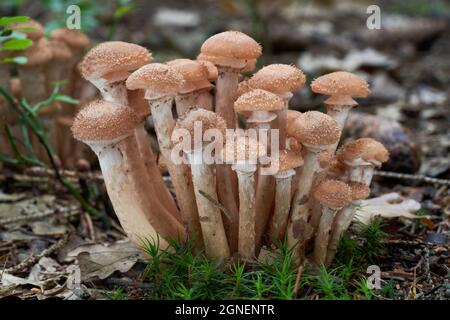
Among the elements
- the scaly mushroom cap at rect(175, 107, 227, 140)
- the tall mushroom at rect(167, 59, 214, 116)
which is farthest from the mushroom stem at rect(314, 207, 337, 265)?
the tall mushroom at rect(167, 59, 214, 116)

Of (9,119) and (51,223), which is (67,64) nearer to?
(9,119)

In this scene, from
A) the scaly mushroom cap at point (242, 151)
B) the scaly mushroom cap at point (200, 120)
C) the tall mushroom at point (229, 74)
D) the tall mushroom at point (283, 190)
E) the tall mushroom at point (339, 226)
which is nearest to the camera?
the scaly mushroom cap at point (242, 151)

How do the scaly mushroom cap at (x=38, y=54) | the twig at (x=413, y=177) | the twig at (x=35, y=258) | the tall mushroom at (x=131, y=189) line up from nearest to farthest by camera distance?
1. the tall mushroom at (x=131, y=189)
2. the twig at (x=35, y=258)
3. the twig at (x=413, y=177)
4. the scaly mushroom cap at (x=38, y=54)

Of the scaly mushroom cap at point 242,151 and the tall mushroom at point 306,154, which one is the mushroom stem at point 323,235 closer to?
the tall mushroom at point 306,154

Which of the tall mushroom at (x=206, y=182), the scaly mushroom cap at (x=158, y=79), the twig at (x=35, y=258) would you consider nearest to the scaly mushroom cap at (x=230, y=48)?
the scaly mushroom cap at (x=158, y=79)

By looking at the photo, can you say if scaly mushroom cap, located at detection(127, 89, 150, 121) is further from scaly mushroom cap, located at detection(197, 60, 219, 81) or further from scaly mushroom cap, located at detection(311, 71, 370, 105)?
scaly mushroom cap, located at detection(311, 71, 370, 105)

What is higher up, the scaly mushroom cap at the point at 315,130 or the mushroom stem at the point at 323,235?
the scaly mushroom cap at the point at 315,130

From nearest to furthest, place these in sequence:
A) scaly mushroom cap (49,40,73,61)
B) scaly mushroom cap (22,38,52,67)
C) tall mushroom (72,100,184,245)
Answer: tall mushroom (72,100,184,245) < scaly mushroom cap (22,38,52,67) < scaly mushroom cap (49,40,73,61)
